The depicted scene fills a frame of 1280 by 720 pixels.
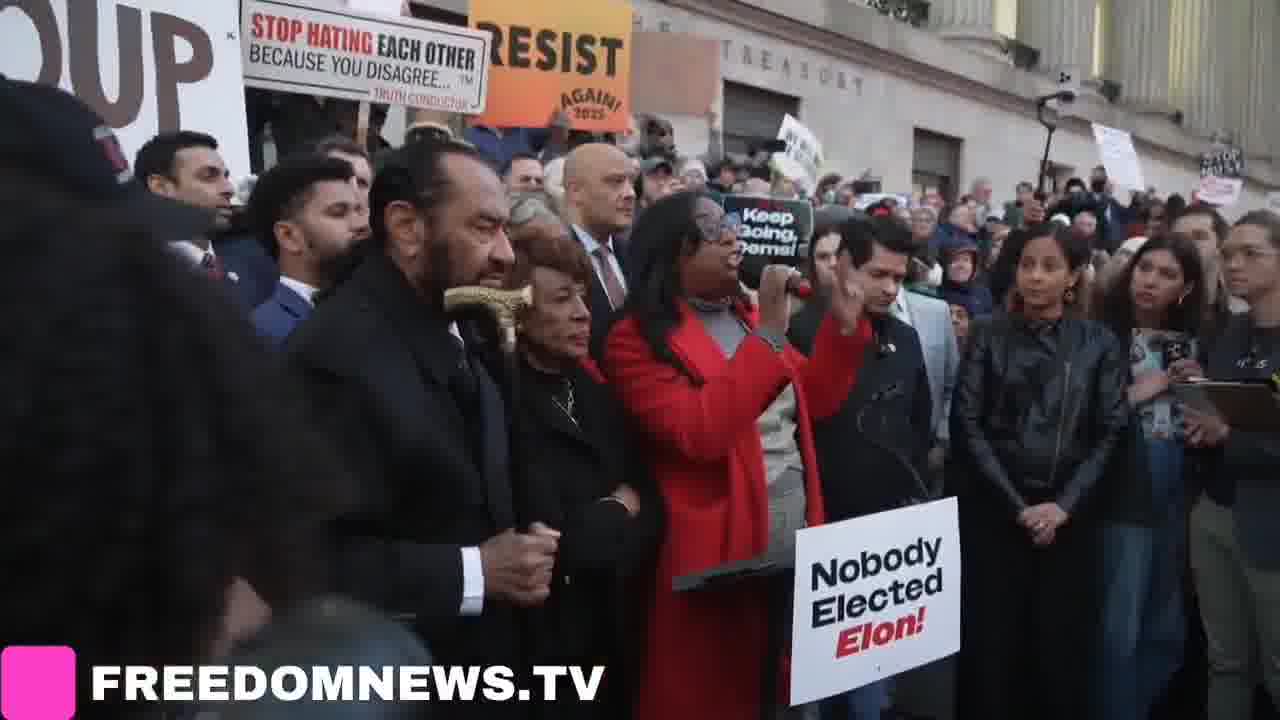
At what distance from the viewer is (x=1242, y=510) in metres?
4.95

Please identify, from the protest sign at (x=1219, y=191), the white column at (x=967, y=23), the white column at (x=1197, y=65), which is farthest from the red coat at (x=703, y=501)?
the white column at (x=1197, y=65)

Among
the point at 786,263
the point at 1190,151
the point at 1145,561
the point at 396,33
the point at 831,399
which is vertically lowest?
the point at 1145,561

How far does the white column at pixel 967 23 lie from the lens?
25.1 metres

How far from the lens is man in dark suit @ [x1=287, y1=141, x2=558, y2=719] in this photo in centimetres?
263

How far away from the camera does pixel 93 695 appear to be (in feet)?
3.10

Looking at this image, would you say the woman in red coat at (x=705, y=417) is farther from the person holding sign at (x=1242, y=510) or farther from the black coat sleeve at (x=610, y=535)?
the person holding sign at (x=1242, y=510)

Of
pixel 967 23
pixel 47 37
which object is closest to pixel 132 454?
pixel 47 37

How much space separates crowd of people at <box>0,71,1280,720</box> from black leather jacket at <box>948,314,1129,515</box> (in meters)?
0.01

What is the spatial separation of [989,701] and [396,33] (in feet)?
12.6

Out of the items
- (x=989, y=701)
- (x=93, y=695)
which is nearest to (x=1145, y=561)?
(x=989, y=701)

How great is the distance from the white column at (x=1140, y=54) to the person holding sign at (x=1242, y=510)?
30.7m

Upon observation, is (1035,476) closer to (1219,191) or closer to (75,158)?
(75,158)

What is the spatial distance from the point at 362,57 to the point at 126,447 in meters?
6.08

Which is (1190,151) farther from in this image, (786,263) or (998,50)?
(786,263)
